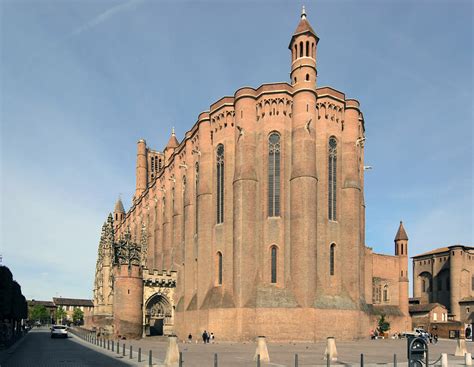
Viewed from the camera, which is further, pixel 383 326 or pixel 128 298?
pixel 383 326

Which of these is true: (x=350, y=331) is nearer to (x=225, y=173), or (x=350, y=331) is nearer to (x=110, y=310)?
(x=225, y=173)

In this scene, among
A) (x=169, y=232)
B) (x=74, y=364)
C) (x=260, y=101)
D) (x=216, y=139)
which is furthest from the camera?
(x=169, y=232)

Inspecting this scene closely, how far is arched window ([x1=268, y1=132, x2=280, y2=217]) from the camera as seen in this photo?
4853cm

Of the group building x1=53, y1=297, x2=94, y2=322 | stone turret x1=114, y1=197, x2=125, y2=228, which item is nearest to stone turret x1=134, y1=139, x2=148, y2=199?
stone turret x1=114, y1=197, x2=125, y2=228

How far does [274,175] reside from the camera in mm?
49000

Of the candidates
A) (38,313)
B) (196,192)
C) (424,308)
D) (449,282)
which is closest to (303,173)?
(196,192)

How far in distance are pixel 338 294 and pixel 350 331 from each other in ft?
11.2

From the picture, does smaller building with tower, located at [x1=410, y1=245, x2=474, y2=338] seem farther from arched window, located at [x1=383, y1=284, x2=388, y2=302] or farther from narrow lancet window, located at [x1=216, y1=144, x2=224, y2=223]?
narrow lancet window, located at [x1=216, y1=144, x2=224, y2=223]

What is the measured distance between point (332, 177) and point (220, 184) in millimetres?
11153

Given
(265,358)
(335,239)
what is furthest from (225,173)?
(265,358)

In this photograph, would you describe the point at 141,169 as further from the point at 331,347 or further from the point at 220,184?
the point at 331,347

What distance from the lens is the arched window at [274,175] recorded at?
159 ft

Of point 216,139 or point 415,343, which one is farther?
point 216,139

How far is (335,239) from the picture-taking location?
49.3 m
